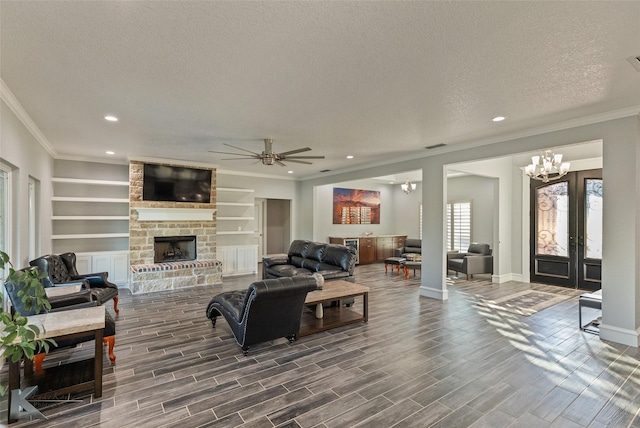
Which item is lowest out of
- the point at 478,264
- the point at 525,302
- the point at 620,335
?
the point at 525,302

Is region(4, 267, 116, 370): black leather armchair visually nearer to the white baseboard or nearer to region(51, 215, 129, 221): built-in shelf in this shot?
region(51, 215, 129, 221): built-in shelf

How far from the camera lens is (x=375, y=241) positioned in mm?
10570

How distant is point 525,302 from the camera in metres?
5.64

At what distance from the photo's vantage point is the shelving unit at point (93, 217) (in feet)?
21.2

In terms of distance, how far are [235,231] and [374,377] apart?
6.32 metres

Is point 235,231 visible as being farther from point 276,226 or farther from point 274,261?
point 276,226

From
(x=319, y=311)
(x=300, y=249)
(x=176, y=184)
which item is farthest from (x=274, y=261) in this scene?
(x=176, y=184)

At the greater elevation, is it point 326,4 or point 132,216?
point 326,4

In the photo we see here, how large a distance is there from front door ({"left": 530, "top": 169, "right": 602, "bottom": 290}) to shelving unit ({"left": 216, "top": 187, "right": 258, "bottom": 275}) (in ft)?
23.4

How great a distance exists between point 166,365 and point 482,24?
159 inches

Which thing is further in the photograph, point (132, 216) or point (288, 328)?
point (132, 216)

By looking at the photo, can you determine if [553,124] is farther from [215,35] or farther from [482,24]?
[215,35]

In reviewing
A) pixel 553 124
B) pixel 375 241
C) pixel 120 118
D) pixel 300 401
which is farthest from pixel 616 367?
pixel 375 241

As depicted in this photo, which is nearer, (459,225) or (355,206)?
(459,225)
